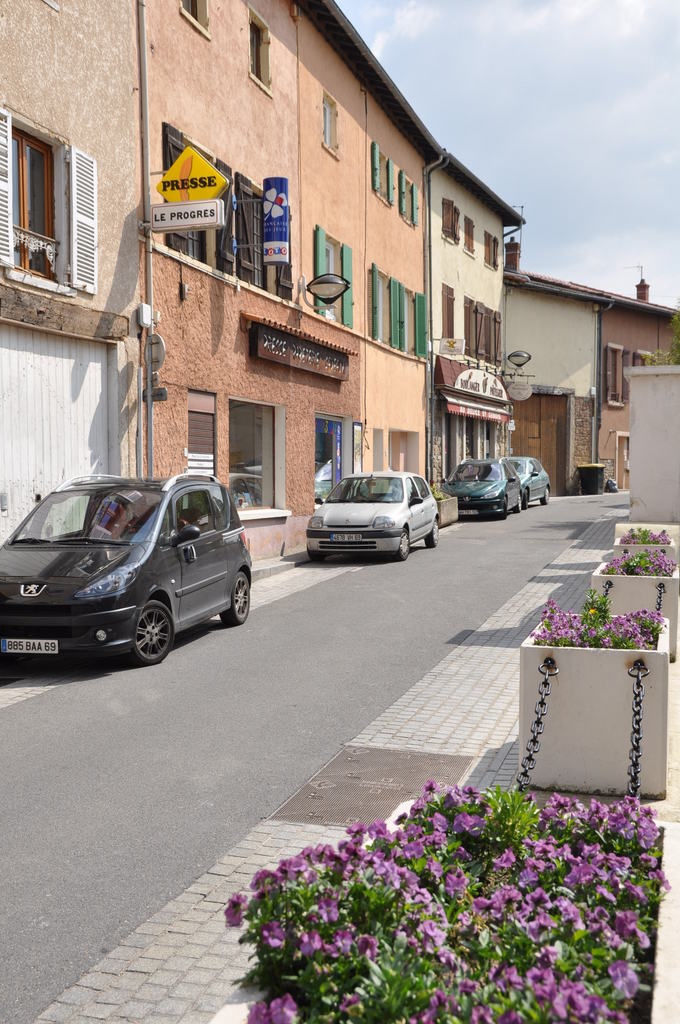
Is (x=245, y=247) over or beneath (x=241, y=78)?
beneath

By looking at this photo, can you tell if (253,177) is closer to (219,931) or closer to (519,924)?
(219,931)

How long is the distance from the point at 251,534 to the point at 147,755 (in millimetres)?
11060

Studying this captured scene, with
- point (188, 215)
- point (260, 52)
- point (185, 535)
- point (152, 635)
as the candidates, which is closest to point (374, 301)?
point (260, 52)

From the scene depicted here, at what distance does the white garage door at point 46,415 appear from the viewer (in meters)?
11.6

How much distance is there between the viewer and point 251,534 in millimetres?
17344

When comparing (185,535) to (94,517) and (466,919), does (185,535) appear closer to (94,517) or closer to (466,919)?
(94,517)

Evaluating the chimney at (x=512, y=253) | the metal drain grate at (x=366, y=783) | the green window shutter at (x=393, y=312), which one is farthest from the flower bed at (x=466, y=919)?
the chimney at (x=512, y=253)

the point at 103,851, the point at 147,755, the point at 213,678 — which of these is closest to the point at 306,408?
the point at 213,678

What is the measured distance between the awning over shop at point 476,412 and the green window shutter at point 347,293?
301 inches

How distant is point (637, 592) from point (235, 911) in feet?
20.9

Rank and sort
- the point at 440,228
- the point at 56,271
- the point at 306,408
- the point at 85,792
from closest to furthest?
the point at 85,792, the point at 56,271, the point at 306,408, the point at 440,228

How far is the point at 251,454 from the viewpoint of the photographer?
1856 centimetres

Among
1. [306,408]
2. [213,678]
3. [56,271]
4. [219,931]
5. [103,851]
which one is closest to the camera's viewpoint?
[219,931]

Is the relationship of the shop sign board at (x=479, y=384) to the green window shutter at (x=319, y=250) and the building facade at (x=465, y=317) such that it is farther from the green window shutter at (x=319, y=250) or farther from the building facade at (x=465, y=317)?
the green window shutter at (x=319, y=250)
